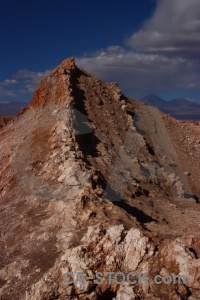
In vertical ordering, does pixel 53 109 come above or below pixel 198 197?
above

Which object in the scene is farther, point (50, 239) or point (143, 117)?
point (143, 117)

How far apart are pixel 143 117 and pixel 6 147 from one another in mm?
12807

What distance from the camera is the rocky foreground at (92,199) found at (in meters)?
10.1

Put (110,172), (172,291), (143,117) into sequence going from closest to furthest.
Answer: (172,291)
(110,172)
(143,117)

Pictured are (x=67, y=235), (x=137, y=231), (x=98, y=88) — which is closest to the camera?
(x=137, y=231)

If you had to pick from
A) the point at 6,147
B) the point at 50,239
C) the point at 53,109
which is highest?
the point at 53,109

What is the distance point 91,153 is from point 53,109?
17.1 ft

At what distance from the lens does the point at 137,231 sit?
1105 centimetres

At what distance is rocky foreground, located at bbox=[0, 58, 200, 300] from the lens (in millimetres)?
10086

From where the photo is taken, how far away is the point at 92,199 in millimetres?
13719

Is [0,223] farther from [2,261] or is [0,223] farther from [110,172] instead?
[110,172]

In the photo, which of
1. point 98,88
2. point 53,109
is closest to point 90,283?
point 53,109

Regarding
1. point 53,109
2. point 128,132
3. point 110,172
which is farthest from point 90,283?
point 128,132

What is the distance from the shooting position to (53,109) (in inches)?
903
